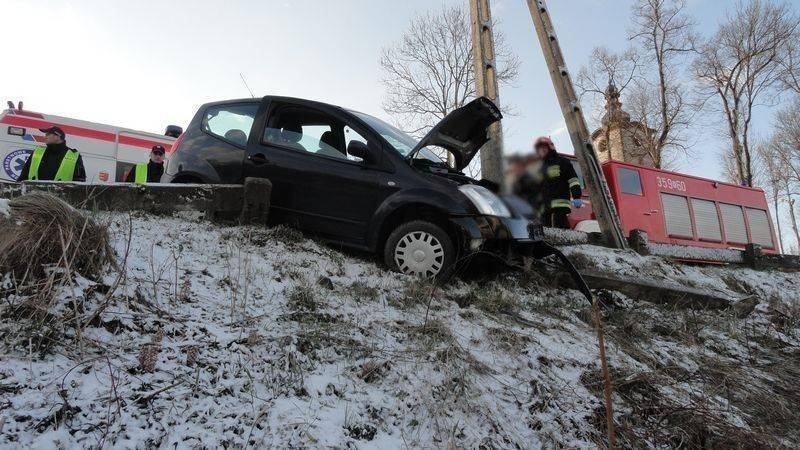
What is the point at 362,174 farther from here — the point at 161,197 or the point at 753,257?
the point at 753,257

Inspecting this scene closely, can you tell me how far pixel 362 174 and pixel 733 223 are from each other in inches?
435

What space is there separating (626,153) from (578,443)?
84.0ft

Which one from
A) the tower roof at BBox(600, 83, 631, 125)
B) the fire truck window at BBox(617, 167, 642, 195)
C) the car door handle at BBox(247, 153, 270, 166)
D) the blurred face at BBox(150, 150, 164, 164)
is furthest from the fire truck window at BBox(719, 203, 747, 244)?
the tower roof at BBox(600, 83, 631, 125)

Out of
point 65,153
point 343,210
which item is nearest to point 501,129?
point 343,210

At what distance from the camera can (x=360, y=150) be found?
427 cm

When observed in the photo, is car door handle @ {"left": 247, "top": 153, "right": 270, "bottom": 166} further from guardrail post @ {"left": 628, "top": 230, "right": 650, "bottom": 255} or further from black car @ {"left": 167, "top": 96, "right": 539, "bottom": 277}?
guardrail post @ {"left": 628, "top": 230, "right": 650, "bottom": 255}

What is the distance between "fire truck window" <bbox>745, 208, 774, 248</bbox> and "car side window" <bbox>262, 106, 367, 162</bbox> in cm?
1185

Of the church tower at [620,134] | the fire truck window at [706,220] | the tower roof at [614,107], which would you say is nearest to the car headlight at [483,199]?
the fire truck window at [706,220]

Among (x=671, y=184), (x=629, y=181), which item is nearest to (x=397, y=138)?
(x=629, y=181)

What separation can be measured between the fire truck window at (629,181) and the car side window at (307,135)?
22.2ft

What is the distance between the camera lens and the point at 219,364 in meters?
1.96

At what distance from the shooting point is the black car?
3883mm

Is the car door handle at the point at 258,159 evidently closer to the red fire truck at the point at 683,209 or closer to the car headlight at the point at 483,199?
the car headlight at the point at 483,199

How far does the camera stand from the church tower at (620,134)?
940 inches
